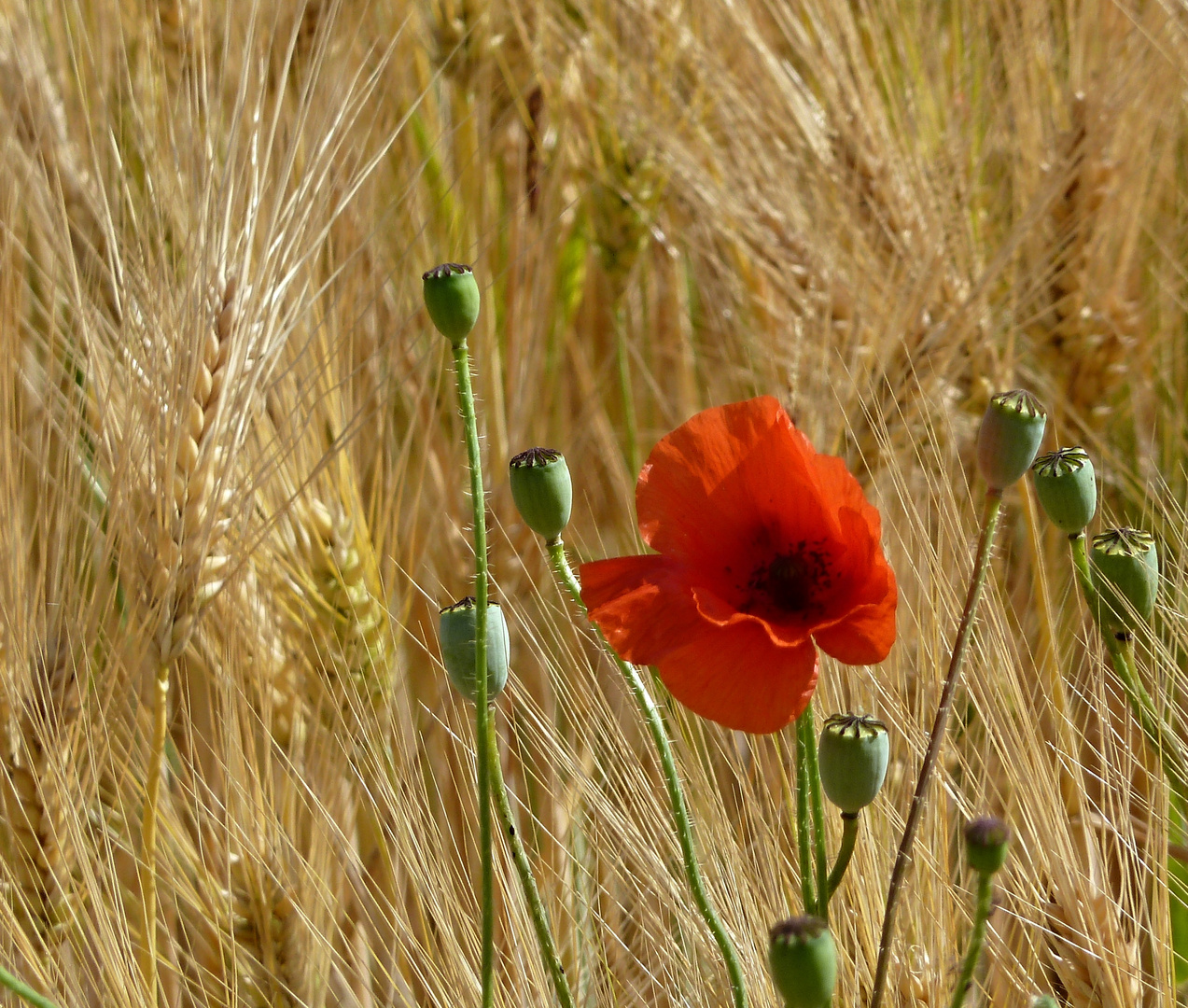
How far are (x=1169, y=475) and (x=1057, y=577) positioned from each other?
0.33ft

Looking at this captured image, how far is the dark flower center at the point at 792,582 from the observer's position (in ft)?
1.56

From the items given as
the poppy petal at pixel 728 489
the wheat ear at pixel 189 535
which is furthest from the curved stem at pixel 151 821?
the poppy petal at pixel 728 489

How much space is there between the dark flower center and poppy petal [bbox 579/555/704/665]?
0.06 metres

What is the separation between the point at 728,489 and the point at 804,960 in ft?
0.58

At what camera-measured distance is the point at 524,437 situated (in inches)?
38.4

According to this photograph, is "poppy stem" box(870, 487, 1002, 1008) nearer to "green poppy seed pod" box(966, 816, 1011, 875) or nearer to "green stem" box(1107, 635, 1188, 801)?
"green poppy seed pod" box(966, 816, 1011, 875)

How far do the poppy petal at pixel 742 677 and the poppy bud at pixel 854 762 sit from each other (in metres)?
0.02

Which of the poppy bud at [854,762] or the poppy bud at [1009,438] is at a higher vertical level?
the poppy bud at [1009,438]

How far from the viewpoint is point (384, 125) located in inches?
39.6

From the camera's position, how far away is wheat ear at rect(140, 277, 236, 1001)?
22.1 inches

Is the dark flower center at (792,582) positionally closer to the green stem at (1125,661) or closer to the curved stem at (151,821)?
the green stem at (1125,661)

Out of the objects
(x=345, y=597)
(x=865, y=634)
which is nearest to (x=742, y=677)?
(x=865, y=634)

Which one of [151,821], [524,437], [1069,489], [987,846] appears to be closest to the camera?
[987,846]

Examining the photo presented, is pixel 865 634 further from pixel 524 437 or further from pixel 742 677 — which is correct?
pixel 524 437
